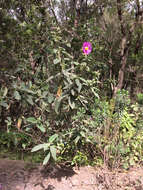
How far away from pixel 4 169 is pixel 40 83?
1156 millimetres

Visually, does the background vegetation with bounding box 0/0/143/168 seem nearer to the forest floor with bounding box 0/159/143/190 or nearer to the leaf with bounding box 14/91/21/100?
the leaf with bounding box 14/91/21/100

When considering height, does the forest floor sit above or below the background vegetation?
below

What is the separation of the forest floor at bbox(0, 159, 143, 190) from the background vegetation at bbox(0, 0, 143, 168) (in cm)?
14

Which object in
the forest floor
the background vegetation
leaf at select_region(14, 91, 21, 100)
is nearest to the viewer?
leaf at select_region(14, 91, 21, 100)

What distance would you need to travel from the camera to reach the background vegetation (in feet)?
5.80

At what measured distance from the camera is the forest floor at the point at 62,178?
6.66ft

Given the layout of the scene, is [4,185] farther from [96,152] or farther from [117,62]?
[117,62]

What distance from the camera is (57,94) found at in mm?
1747

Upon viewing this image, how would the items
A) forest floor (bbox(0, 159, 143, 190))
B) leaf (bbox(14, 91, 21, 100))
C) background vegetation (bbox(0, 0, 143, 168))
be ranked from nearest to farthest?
1. leaf (bbox(14, 91, 21, 100))
2. background vegetation (bbox(0, 0, 143, 168))
3. forest floor (bbox(0, 159, 143, 190))

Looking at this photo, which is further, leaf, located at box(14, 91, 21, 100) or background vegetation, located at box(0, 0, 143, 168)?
background vegetation, located at box(0, 0, 143, 168)

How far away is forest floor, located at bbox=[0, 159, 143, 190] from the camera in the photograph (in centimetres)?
203

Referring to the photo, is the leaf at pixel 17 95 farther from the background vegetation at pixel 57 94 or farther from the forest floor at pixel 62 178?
the forest floor at pixel 62 178

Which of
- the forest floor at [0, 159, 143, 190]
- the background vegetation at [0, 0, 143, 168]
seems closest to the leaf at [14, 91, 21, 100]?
the background vegetation at [0, 0, 143, 168]

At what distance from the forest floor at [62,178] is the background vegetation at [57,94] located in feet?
0.45
